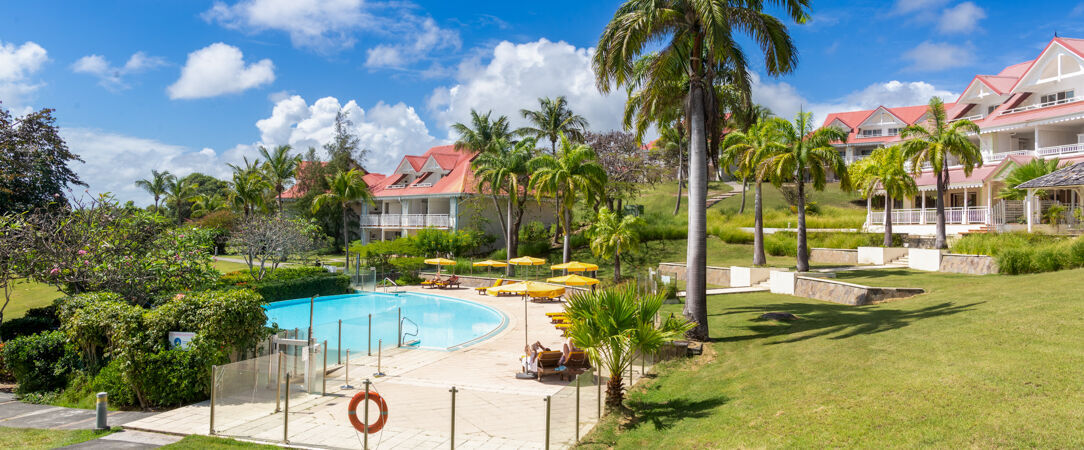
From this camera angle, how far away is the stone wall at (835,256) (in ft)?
97.5

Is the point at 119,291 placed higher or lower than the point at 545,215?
lower

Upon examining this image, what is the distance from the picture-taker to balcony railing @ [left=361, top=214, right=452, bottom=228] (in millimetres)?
45031

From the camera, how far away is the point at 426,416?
956 cm

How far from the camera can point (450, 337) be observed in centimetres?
2067

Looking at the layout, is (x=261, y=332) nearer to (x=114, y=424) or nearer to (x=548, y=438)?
(x=114, y=424)

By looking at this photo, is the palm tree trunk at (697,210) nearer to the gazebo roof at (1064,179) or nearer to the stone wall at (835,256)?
the gazebo roof at (1064,179)

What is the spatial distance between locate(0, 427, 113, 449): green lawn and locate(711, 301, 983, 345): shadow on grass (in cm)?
1309

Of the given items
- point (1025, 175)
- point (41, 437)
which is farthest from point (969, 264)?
point (41, 437)

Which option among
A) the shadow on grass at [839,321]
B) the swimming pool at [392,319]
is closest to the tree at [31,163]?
the swimming pool at [392,319]

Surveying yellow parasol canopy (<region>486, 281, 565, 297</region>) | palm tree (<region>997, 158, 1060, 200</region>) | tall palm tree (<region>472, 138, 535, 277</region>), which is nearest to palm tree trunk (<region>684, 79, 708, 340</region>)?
yellow parasol canopy (<region>486, 281, 565, 297</region>)

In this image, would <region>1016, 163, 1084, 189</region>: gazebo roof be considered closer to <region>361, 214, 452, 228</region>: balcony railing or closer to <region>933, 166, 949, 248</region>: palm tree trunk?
<region>933, 166, 949, 248</region>: palm tree trunk

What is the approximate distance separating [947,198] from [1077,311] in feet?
97.8

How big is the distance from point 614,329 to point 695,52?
864 centimetres

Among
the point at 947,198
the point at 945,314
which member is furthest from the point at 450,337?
the point at 947,198
